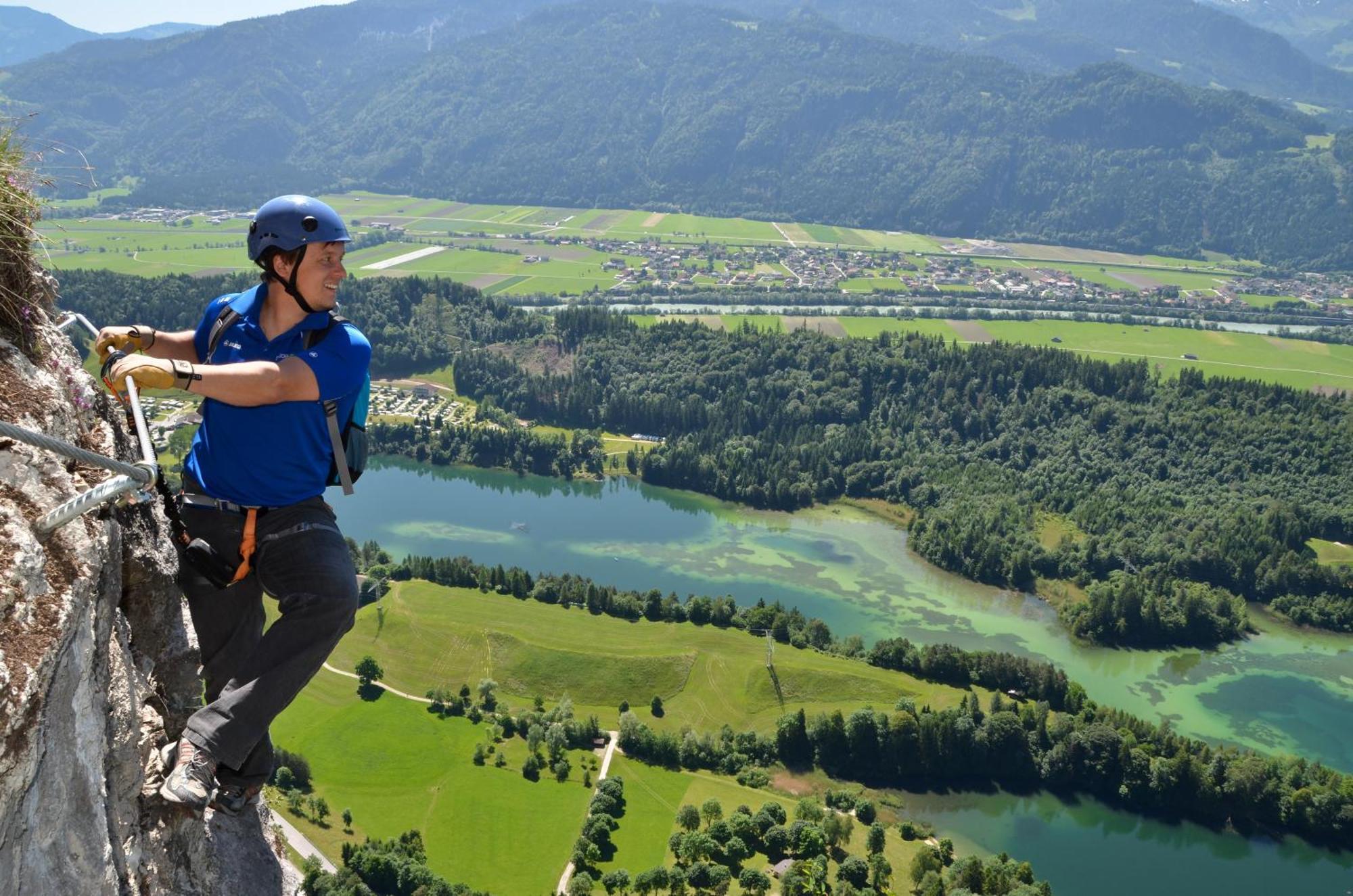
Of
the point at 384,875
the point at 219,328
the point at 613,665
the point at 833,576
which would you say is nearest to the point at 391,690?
the point at 613,665

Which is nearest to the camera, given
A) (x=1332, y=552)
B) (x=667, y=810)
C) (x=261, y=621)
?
(x=261, y=621)

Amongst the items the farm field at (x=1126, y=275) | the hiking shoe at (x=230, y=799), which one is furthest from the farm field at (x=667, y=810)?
the farm field at (x=1126, y=275)

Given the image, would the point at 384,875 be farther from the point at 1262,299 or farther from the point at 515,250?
the point at 1262,299

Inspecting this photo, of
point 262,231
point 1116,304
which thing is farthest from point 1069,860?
point 1116,304

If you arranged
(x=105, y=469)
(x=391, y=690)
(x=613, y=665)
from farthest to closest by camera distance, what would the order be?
(x=613, y=665) < (x=391, y=690) < (x=105, y=469)

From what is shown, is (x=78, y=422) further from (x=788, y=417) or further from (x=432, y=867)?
(x=788, y=417)

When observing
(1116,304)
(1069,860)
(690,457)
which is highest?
(1116,304)

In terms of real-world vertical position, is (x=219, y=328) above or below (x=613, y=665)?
above
